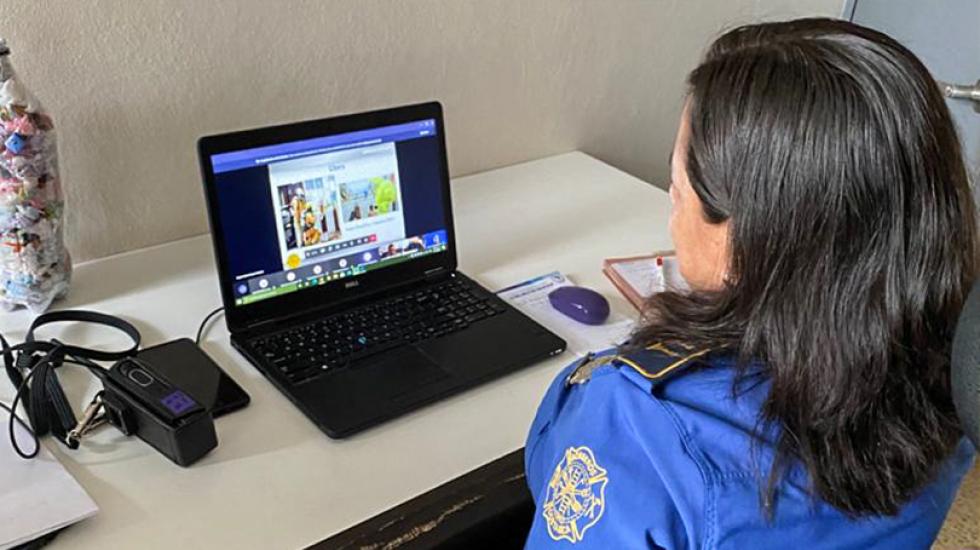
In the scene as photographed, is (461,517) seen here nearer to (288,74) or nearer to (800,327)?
(800,327)

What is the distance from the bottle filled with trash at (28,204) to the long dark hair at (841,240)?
30.6 inches

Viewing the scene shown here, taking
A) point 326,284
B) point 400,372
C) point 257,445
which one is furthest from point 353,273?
point 257,445

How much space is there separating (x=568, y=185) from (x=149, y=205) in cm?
71

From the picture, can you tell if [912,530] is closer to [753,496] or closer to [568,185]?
[753,496]

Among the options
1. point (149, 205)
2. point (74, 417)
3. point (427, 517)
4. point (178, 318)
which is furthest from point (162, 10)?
point (427, 517)

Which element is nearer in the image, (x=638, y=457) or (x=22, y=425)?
(x=638, y=457)

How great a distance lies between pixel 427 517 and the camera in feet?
2.79

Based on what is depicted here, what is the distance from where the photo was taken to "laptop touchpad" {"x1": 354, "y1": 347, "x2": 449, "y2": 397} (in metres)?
1.01

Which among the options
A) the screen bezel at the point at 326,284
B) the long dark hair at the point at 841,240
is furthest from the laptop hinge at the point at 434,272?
the long dark hair at the point at 841,240

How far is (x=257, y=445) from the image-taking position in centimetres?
93

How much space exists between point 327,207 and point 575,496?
558mm

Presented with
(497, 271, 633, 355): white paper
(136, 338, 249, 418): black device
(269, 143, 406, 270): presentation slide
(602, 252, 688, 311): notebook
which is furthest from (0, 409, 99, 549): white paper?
(602, 252, 688, 311): notebook

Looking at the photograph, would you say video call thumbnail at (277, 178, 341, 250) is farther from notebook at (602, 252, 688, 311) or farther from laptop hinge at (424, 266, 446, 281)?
notebook at (602, 252, 688, 311)

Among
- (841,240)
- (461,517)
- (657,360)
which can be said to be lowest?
(461,517)
